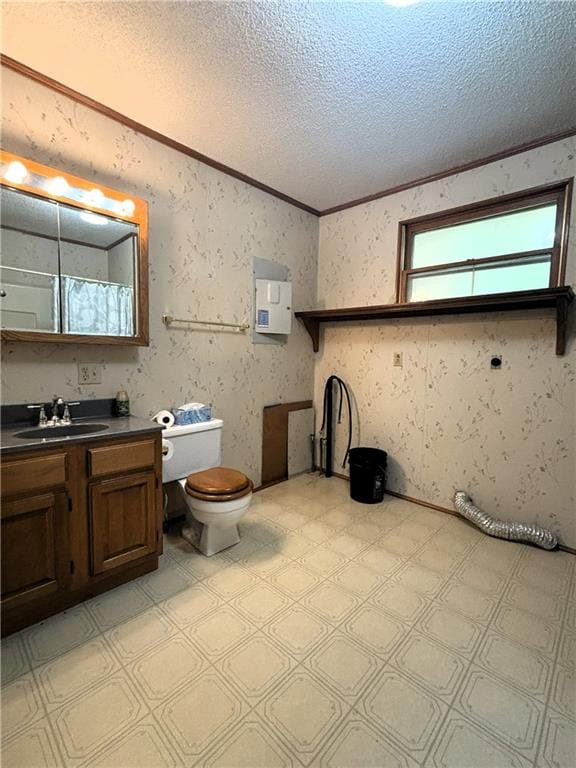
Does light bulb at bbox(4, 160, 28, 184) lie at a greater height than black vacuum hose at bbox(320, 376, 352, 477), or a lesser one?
greater

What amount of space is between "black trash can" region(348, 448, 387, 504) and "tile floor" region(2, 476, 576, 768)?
0.71m

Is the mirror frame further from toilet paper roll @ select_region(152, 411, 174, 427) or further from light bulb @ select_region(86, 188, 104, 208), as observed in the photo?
toilet paper roll @ select_region(152, 411, 174, 427)

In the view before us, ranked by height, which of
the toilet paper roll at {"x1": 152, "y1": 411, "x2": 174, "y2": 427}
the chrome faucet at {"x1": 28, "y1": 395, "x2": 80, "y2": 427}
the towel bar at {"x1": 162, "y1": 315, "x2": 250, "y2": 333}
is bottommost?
the toilet paper roll at {"x1": 152, "y1": 411, "x2": 174, "y2": 427}

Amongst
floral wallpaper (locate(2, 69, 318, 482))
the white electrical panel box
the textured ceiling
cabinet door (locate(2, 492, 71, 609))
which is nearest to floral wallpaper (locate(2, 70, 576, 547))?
floral wallpaper (locate(2, 69, 318, 482))

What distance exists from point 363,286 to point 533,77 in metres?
1.65

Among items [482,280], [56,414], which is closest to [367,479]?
[482,280]

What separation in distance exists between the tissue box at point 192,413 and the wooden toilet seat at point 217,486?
0.39m

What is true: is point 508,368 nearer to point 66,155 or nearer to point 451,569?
point 451,569

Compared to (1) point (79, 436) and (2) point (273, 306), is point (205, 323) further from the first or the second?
(1) point (79, 436)

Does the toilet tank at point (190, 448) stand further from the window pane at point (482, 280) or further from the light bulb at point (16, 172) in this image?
the window pane at point (482, 280)

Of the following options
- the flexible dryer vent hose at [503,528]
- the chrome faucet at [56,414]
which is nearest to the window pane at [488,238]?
the flexible dryer vent hose at [503,528]

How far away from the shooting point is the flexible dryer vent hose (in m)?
2.18

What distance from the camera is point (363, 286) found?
3127 millimetres

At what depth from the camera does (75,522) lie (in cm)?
156
